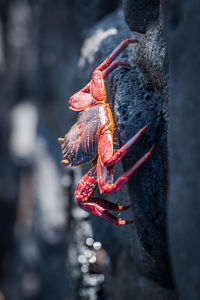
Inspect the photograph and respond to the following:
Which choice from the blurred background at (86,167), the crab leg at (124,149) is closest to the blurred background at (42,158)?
the blurred background at (86,167)

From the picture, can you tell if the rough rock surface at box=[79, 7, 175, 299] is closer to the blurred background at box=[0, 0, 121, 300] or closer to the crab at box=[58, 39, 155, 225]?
the crab at box=[58, 39, 155, 225]

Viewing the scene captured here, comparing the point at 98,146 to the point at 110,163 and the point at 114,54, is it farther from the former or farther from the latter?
the point at 114,54

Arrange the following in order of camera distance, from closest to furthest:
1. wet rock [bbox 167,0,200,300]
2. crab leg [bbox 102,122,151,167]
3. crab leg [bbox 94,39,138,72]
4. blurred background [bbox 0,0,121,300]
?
wet rock [bbox 167,0,200,300] < crab leg [bbox 102,122,151,167] < crab leg [bbox 94,39,138,72] < blurred background [bbox 0,0,121,300]

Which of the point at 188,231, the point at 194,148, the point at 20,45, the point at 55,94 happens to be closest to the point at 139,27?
the point at 194,148

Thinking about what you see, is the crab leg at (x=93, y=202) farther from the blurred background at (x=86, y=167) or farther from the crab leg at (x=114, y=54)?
the crab leg at (x=114, y=54)

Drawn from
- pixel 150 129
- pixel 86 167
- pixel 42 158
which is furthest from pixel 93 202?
pixel 42 158

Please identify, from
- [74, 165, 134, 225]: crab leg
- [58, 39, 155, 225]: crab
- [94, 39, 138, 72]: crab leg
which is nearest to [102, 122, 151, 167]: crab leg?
[58, 39, 155, 225]: crab

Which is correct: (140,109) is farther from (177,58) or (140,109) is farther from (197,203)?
(197,203)

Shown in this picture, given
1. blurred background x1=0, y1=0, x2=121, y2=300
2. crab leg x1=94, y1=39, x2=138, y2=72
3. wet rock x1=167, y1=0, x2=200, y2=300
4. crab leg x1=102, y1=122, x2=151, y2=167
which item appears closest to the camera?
wet rock x1=167, y1=0, x2=200, y2=300
